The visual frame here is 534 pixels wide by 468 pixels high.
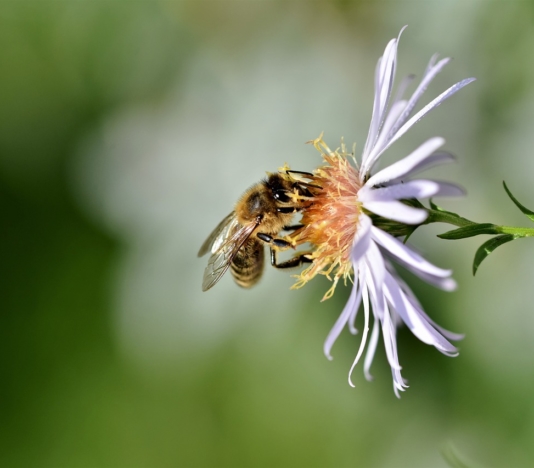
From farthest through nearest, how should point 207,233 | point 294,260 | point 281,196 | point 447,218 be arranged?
point 207,233 → point 294,260 → point 281,196 → point 447,218

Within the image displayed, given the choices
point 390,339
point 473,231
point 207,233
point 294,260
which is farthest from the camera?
point 207,233

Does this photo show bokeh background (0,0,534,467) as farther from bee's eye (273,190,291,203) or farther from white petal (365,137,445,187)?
white petal (365,137,445,187)

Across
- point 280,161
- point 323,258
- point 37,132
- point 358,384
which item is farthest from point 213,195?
point 323,258

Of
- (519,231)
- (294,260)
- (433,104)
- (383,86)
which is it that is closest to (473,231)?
(519,231)

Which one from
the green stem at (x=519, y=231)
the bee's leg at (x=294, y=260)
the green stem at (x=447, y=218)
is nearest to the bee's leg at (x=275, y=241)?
the bee's leg at (x=294, y=260)

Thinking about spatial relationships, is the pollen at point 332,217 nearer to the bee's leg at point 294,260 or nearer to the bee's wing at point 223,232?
the bee's leg at point 294,260

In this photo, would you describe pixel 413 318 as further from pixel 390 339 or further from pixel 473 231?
pixel 473 231

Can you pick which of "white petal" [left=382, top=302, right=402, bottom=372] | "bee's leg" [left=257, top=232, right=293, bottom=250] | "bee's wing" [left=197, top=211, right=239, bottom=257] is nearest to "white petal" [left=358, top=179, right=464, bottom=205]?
"white petal" [left=382, top=302, right=402, bottom=372]
